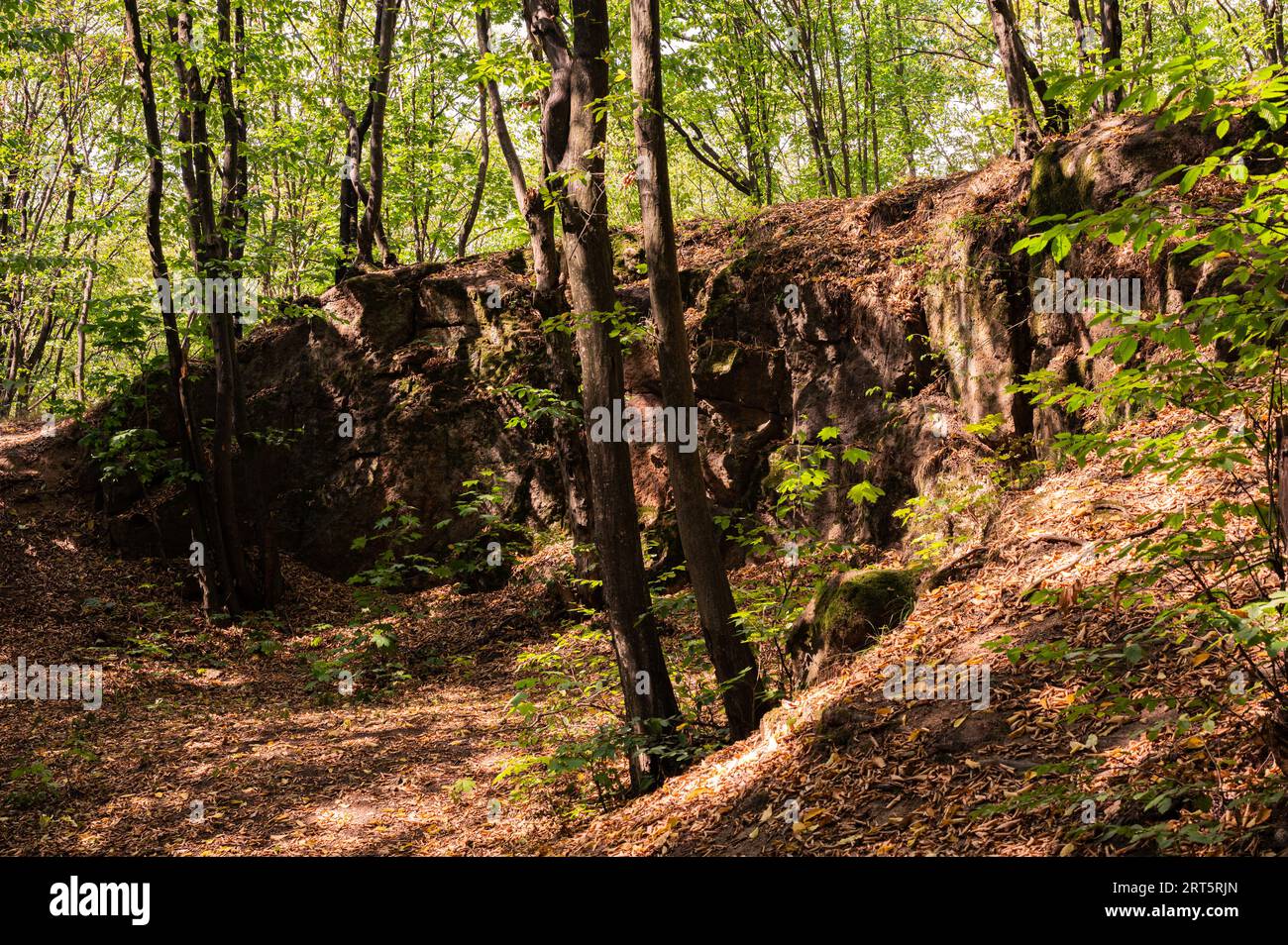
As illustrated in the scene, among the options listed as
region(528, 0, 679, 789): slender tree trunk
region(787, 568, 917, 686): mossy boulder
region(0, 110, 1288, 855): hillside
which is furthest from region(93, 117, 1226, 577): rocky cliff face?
region(528, 0, 679, 789): slender tree trunk

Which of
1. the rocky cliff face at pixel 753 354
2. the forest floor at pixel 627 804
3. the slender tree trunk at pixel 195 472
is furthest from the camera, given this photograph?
the slender tree trunk at pixel 195 472

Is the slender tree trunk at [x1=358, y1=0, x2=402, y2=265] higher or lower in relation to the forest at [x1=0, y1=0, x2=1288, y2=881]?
higher

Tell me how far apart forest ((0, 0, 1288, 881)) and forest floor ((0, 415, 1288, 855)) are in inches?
1.4

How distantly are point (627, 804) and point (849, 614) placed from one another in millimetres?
2012

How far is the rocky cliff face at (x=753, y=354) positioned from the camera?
30.1ft

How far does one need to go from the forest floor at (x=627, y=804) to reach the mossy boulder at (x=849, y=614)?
0.24 metres

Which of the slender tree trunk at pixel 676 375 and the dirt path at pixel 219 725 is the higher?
the slender tree trunk at pixel 676 375

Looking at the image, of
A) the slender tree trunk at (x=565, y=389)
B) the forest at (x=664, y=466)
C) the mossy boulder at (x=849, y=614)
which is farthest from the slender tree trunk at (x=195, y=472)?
the mossy boulder at (x=849, y=614)

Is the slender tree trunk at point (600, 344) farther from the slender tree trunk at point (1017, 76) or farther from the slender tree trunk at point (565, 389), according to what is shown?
the slender tree trunk at point (1017, 76)

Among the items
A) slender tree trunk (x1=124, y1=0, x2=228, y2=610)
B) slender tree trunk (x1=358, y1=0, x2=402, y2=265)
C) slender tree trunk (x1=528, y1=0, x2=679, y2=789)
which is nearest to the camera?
slender tree trunk (x1=528, y1=0, x2=679, y2=789)

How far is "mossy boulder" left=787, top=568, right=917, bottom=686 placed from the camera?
574 cm

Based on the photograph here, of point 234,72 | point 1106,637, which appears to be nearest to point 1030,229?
point 1106,637

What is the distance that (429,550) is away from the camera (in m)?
12.8

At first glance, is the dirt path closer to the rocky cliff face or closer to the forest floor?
the forest floor
